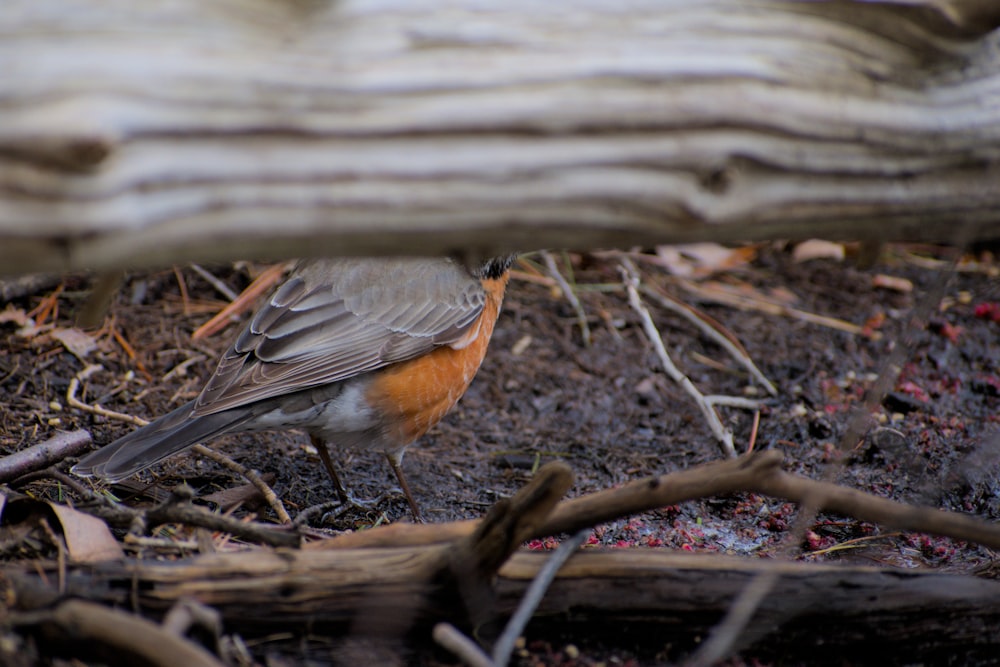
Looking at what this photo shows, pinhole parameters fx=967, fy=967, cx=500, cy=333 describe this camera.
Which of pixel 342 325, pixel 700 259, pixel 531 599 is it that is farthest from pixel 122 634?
pixel 700 259

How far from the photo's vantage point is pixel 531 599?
2176mm

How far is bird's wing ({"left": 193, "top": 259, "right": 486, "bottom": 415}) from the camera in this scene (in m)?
3.62

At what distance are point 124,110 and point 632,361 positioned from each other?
3.47 m

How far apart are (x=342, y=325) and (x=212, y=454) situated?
71cm

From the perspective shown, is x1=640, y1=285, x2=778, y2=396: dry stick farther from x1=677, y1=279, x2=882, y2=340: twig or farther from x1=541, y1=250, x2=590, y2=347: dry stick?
x1=541, y1=250, x2=590, y2=347: dry stick

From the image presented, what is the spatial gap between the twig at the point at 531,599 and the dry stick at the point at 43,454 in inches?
66.2

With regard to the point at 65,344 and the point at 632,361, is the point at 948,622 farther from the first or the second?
the point at 65,344

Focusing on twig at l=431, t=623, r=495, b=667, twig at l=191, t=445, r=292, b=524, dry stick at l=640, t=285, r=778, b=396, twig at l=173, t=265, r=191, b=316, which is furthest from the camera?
twig at l=173, t=265, r=191, b=316

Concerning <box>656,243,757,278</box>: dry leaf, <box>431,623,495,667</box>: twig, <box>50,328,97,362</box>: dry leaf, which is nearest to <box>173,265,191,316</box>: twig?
<box>50,328,97,362</box>: dry leaf

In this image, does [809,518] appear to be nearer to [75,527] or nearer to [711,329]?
[75,527]

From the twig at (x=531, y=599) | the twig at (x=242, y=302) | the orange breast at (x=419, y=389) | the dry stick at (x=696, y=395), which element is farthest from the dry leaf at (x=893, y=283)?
the twig at (x=531, y=599)

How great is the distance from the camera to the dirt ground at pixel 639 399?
3596 mm

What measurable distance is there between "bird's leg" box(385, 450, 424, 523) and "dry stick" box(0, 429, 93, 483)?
1164mm

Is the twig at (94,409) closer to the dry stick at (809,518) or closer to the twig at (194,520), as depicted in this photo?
the twig at (194,520)
